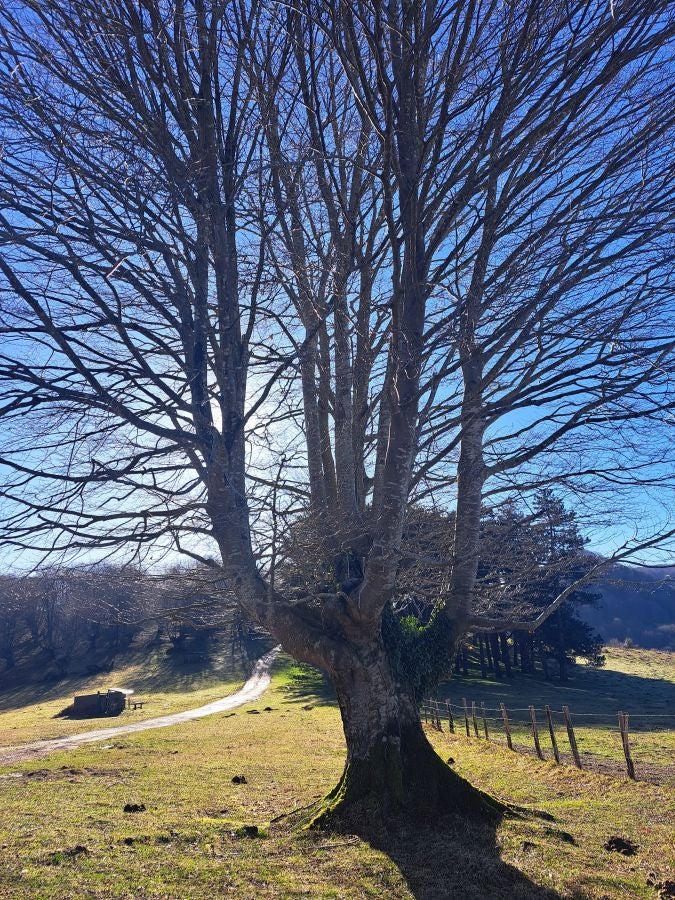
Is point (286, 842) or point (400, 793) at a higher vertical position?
point (400, 793)

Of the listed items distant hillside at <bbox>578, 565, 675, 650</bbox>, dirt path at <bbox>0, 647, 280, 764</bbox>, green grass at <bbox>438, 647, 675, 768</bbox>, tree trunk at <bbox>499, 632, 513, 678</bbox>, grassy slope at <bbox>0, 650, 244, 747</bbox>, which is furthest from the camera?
distant hillside at <bbox>578, 565, 675, 650</bbox>

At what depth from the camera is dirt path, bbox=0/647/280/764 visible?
16781 millimetres

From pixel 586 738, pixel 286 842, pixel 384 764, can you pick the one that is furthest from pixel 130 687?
pixel 384 764

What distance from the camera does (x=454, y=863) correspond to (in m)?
5.32

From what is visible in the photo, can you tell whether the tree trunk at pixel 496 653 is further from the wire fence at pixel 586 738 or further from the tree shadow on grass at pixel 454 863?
the tree shadow on grass at pixel 454 863

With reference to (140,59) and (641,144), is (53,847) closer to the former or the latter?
(140,59)

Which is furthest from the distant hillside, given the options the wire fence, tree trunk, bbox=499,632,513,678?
the wire fence

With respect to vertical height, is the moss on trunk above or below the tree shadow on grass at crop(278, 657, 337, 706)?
above

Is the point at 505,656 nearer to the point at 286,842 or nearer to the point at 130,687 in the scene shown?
the point at 130,687

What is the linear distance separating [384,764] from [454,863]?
132 cm

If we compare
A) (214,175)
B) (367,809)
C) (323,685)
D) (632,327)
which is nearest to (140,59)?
(214,175)

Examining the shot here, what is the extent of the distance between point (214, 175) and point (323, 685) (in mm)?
36104

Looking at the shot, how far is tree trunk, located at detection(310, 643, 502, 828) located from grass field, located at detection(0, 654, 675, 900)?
0.33m

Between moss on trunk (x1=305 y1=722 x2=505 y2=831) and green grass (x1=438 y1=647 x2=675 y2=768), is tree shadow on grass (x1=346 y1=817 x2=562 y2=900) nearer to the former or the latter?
moss on trunk (x1=305 y1=722 x2=505 y2=831)
